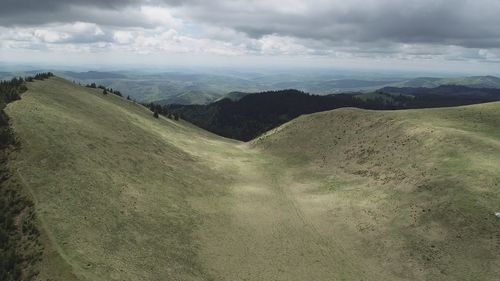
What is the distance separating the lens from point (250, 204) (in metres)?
48.7

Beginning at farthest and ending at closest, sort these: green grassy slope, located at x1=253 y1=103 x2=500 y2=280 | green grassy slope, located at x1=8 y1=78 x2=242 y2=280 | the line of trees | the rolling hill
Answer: green grassy slope, located at x1=253 y1=103 x2=500 y2=280
the rolling hill
green grassy slope, located at x1=8 y1=78 x2=242 y2=280
the line of trees

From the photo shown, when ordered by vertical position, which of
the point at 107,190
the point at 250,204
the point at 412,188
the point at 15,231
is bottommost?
the point at 250,204

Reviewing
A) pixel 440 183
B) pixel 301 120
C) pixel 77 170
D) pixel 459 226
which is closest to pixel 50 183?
pixel 77 170

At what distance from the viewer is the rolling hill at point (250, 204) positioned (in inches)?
1229

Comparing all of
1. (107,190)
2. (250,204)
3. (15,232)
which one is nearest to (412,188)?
(250,204)

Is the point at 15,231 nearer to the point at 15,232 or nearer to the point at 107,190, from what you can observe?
the point at 15,232

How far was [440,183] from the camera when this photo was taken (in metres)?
43.4

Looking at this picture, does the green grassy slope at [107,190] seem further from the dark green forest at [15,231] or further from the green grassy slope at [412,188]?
the green grassy slope at [412,188]

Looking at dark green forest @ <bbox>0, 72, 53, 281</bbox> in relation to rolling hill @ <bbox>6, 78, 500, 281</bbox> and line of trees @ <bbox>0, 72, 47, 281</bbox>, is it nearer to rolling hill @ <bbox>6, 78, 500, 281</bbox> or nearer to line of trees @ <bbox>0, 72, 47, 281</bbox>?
line of trees @ <bbox>0, 72, 47, 281</bbox>

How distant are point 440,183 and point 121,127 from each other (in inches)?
1892

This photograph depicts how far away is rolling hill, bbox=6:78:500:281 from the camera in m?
31.2

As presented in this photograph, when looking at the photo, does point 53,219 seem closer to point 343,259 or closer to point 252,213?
point 252,213

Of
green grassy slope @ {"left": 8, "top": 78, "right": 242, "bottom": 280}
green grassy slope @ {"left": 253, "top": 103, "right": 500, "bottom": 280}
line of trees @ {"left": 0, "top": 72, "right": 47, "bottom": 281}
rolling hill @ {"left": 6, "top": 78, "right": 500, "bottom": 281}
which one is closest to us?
line of trees @ {"left": 0, "top": 72, "right": 47, "bottom": 281}

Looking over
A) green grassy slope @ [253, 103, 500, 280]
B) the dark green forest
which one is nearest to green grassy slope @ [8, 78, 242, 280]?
the dark green forest
